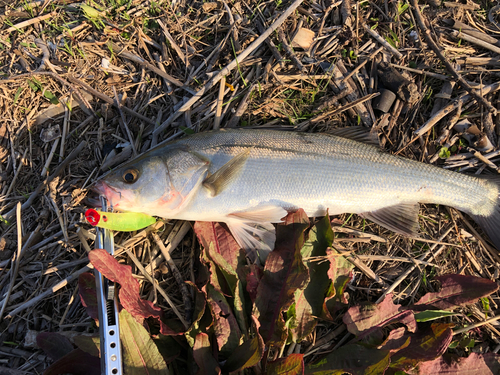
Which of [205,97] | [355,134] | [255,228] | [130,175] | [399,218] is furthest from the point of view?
[205,97]

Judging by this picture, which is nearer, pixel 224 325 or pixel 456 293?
pixel 224 325

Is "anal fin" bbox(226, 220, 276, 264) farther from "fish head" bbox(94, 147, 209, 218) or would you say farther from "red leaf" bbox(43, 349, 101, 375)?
"red leaf" bbox(43, 349, 101, 375)

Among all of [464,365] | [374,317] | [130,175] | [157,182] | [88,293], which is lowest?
[464,365]

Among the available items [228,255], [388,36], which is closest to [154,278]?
[228,255]

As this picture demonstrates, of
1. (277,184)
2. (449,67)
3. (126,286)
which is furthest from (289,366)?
(449,67)

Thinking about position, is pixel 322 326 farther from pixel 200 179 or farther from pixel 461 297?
pixel 200 179

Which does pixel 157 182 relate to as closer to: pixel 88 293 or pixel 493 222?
pixel 88 293

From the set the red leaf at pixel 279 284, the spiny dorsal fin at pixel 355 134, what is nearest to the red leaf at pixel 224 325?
the red leaf at pixel 279 284
